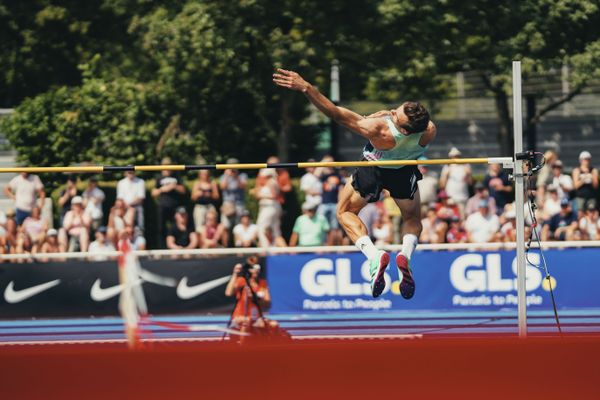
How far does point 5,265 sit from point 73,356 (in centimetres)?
916

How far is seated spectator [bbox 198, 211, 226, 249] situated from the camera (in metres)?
13.7

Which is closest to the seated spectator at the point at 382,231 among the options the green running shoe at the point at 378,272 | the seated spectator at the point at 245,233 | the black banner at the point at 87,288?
the seated spectator at the point at 245,233

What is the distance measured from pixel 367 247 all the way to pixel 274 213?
17.1 feet

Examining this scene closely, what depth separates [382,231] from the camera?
44.2ft

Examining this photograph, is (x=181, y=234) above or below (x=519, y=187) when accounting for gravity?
below

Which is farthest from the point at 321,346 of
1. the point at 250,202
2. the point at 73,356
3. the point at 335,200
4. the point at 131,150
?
the point at 131,150

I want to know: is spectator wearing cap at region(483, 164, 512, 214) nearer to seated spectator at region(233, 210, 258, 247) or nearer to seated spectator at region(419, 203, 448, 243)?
seated spectator at region(419, 203, 448, 243)

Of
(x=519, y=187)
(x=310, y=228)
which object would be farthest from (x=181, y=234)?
(x=519, y=187)

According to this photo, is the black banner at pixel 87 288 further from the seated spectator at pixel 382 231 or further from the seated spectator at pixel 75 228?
the seated spectator at pixel 382 231

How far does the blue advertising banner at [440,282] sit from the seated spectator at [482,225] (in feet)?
3.02

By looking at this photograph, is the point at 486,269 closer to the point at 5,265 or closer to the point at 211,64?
the point at 5,265

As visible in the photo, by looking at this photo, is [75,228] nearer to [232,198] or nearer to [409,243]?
[232,198]

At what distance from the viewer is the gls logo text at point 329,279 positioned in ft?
40.5

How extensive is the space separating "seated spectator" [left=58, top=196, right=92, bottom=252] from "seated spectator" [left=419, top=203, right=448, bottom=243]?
3.84m
